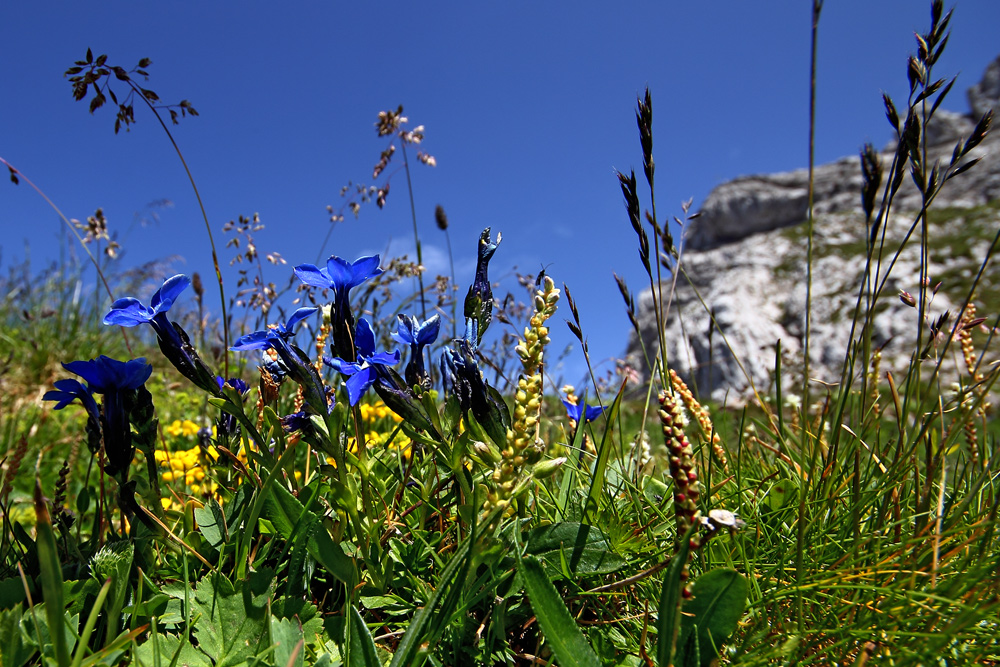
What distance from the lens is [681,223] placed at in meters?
1.87

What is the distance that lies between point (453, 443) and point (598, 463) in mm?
343

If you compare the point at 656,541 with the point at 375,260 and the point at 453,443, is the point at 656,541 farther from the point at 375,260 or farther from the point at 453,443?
the point at 375,260

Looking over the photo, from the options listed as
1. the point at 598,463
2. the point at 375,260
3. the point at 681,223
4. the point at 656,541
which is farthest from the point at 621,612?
the point at 681,223

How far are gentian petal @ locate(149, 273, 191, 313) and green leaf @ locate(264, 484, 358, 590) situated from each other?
0.47 m

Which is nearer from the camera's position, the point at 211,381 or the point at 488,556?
the point at 488,556

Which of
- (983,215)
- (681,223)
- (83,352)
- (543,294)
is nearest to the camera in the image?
(543,294)

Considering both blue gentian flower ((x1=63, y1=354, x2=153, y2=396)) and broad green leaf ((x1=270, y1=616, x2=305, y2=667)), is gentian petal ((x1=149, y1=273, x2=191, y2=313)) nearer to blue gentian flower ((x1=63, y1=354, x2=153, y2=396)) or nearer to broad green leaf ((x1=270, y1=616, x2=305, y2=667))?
blue gentian flower ((x1=63, y1=354, x2=153, y2=396))

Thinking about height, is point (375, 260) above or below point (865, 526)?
above

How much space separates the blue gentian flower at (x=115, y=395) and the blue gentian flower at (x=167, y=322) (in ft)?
0.22

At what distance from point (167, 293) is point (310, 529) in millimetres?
608

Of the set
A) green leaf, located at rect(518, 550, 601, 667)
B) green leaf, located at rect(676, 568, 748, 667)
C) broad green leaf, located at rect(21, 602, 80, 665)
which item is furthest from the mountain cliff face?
broad green leaf, located at rect(21, 602, 80, 665)

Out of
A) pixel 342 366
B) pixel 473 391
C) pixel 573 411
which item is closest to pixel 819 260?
pixel 573 411

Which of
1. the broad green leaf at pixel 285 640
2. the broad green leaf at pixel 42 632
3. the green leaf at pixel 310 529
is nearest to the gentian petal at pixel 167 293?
the green leaf at pixel 310 529

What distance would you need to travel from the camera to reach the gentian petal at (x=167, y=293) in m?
1.19
